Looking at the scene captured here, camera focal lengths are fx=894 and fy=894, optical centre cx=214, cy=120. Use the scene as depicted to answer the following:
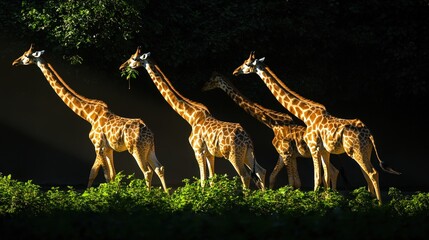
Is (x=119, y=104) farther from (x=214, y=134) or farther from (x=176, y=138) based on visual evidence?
(x=214, y=134)

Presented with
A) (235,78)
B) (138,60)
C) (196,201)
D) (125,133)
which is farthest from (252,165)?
(235,78)

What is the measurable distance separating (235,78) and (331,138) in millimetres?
4679

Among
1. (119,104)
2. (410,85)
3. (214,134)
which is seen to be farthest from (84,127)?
(410,85)

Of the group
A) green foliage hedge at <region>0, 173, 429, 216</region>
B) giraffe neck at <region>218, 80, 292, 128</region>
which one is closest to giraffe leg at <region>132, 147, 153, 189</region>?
green foliage hedge at <region>0, 173, 429, 216</region>

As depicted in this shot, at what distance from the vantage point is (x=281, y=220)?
28.2 feet

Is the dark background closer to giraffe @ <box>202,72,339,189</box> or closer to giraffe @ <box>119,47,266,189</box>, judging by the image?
giraffe @ <box>119,47,266,189</box>

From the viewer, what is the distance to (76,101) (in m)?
15.7

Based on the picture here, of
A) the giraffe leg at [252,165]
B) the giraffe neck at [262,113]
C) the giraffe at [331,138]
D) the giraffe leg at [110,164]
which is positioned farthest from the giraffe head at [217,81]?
the giraffe leg at [110,164]

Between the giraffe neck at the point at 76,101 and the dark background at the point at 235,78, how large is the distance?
2.09 meters

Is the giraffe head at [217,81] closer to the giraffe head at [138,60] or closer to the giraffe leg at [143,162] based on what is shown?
the giraffe head at [138,60]

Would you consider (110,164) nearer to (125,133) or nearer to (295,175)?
(125,133)

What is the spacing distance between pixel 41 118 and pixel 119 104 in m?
1.72

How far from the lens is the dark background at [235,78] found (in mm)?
18438

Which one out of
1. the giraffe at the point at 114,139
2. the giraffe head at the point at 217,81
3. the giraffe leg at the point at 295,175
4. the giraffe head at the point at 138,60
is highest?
the giraffe head at the point at 138,60
